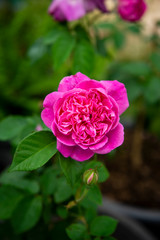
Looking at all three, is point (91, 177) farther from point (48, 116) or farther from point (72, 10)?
point (72, 10)

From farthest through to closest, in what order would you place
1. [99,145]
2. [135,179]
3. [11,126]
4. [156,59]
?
[135,179]
[156,59]
[11,126]
[99,145]

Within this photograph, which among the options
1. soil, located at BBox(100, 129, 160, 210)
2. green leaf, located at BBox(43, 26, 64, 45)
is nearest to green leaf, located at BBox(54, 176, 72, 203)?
green leaf, located at BBox(43, 26, 64, 45)

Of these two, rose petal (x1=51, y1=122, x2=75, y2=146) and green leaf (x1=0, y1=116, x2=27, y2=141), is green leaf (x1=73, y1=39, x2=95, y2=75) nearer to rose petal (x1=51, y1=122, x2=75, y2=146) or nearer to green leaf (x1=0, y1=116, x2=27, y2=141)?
green leaf (x1=0, y1=116, x2=27, y2=141)

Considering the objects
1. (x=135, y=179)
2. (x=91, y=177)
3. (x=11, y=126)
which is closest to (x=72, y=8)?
(x=11, y=126)

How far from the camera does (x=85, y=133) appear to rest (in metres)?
0.40

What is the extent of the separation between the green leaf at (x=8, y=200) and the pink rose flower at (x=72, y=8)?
1.18 feet

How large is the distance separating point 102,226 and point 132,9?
1.45 ft

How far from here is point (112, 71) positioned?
121 cm

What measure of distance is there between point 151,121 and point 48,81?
0.60m

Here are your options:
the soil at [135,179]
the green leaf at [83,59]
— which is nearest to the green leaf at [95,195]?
the green leaf at [83,59]

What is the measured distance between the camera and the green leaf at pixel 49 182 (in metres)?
0.57

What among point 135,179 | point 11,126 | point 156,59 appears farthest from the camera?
point 135,179

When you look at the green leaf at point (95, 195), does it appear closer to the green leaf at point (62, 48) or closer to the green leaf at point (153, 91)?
the green leaf at point (62, 48)

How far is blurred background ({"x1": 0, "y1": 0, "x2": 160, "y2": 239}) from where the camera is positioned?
793 millimetres
